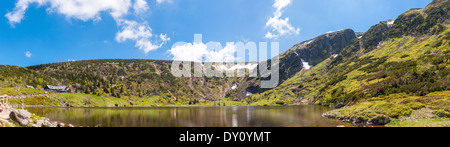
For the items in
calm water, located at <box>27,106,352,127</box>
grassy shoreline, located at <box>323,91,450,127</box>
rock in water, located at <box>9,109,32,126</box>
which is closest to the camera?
rock in water, located at <box>9,109,32,126</box>

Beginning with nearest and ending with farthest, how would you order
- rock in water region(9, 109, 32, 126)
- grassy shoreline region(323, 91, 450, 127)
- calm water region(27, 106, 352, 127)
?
rock in water region(9, 109, 32, 126)
grassy shoreline region(323, 91, 450, 127)
calm water region(27, 106, 352, 127)

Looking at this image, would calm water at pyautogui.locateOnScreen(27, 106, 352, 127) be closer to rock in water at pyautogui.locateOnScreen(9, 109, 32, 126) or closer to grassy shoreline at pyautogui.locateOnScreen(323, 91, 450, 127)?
grassy shoreline at pyautogui.locateOnScreen(323, 91, 450, 127)

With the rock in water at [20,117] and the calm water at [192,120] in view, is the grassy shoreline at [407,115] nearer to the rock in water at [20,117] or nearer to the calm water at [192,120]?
the calm water at [192,120]

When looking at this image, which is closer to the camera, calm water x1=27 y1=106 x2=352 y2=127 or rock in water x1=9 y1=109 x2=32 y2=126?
rock in water x1=9 y1=109 x2=32 y2=126

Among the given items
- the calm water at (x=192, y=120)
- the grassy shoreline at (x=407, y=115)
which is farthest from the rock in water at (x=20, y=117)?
the grassy shoreline at (x=407, y=115)

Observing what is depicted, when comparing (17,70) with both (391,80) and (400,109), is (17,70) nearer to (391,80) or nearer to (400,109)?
(400,109)

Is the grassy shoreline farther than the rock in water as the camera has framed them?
Yes

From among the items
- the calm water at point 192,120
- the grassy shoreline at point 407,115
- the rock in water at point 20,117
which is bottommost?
the calm water at point 192,120

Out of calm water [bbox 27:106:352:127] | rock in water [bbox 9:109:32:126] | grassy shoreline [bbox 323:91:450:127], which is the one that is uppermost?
rock in water [bbox 9:109:32:126]

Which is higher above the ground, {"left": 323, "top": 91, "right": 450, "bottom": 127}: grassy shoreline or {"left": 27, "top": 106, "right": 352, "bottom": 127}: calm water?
{"left": 323, "top": 91, "right": 450, "bottom": 127}: grassy shoreline

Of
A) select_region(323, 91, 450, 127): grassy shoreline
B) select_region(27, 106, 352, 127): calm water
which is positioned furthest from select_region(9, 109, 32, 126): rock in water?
select_region(323, 91, 450, 127): grassy shoreline
